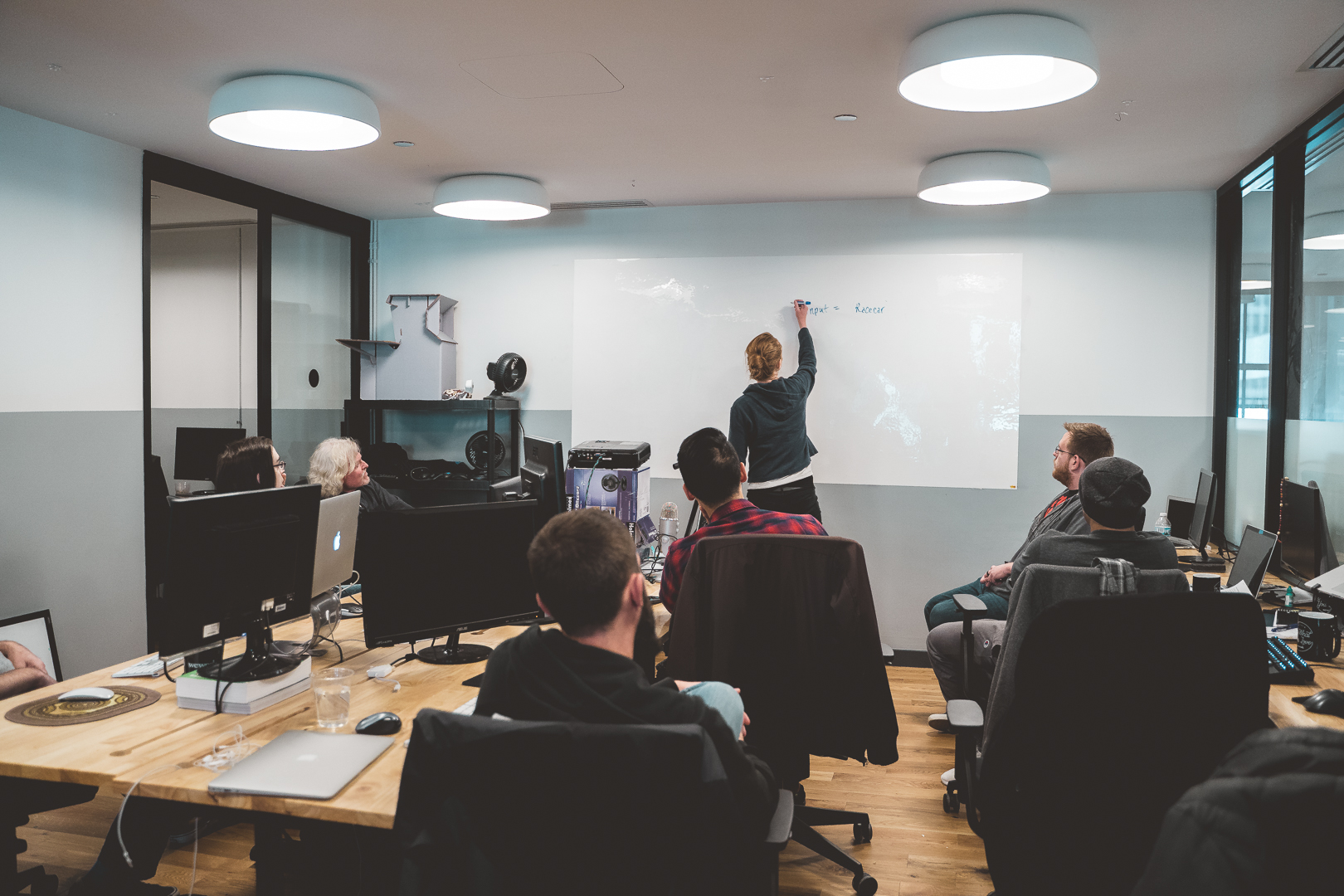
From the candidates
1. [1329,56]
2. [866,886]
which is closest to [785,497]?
[866,886]

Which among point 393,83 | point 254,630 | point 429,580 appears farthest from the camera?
point 393,83

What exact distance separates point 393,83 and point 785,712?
8.78 ft

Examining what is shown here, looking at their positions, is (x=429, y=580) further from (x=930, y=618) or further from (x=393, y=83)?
(x=930, y=618)

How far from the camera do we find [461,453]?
570cm

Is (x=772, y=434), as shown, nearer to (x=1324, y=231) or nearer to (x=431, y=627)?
(x=1324, y=231)

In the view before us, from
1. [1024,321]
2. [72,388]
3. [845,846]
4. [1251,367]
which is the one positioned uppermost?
[1024,321]

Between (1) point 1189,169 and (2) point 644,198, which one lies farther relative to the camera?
(2) point 644,198

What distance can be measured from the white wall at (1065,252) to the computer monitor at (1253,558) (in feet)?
6.38

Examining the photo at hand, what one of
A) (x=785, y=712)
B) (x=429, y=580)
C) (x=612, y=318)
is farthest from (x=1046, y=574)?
(x=612, y=318)

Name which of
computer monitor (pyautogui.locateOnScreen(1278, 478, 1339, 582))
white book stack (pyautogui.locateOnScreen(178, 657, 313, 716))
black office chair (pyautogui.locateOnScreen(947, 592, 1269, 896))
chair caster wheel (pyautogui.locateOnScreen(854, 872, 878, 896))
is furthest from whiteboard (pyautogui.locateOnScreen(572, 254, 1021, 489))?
white book stack (pyautogui.locateOnScreen(178, 657, 313, 716))

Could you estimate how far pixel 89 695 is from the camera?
77.2 inches

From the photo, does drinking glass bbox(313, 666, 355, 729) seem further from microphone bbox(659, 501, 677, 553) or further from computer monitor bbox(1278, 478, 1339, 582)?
computer monitor bbox(1278, 478, 1339, 582)

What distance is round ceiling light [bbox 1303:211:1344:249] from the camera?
10.8 ft

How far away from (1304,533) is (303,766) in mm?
3314
